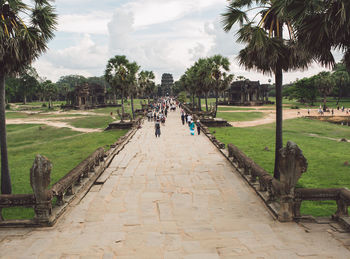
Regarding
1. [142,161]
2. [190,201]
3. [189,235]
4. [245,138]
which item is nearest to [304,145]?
[245,138]

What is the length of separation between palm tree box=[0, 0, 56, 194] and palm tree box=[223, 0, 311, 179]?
615 centimetres

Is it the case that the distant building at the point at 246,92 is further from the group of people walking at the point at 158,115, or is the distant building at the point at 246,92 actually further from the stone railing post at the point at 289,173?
the stone railing post at the point at 289,173

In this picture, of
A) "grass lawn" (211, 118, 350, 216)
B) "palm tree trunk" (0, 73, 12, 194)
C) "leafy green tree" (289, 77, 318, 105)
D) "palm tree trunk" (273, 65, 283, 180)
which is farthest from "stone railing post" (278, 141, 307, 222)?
"leafy green tree" (289, 77, 318, 105)

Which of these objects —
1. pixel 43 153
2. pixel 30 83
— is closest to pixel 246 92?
pixel 43 153

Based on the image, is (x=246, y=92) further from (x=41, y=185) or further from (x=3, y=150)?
(x=41, y=185)

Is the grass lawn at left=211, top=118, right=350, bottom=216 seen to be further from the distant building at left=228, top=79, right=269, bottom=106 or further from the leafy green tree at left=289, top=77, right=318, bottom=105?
the leafy green tree at left=289, top=77, right=318, bottom=105

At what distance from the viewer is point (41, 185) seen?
5.78 metres

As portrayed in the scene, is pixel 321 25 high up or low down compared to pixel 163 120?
up

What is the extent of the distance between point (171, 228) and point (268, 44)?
253 inches

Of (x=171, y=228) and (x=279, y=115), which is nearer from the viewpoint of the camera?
(x=171, y=228)

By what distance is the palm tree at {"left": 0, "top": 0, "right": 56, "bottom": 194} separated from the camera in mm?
7529

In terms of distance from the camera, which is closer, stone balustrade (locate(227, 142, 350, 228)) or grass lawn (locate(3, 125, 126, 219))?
stone balustrade (locate(227, 142, 350, 228))

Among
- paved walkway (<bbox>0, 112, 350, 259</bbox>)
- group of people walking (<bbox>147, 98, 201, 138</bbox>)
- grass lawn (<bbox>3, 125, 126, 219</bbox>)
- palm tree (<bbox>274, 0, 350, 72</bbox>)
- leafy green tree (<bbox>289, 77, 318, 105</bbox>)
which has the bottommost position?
grass lawn (<bbox>3, 125, 126, 219</bbox>)

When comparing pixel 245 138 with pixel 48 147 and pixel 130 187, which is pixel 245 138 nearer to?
pixel 130 187
